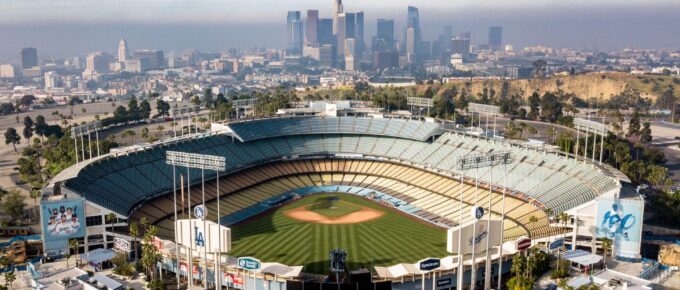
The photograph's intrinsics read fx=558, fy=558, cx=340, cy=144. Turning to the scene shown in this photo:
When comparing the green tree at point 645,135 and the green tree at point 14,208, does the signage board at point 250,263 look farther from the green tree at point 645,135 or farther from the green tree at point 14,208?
the green tree at point 645,135

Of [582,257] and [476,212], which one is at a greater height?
[476,212]

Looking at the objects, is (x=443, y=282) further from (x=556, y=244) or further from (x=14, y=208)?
(x=14, y=208)

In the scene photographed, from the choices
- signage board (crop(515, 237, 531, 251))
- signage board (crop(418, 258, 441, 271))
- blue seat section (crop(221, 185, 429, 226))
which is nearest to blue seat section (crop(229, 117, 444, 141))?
blue seat section (crop(221, 185, 429, 226))

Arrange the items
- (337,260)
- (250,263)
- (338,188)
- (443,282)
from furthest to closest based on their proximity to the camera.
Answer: (338,188) → (337,260) → (443,282) → (250,263)

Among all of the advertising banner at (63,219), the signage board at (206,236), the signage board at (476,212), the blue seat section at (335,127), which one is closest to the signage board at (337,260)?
the signage board at (206,236)

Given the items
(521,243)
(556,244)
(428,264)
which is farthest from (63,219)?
(556,244)

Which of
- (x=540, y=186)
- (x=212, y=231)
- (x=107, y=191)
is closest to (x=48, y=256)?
(x=107, y=191)

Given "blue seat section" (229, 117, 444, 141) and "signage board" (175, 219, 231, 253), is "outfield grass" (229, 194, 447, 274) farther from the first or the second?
"blue seat section" (229, 117, 444, 141)
